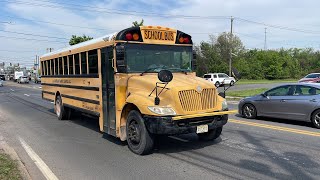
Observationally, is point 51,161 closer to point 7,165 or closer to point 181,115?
point 7,165

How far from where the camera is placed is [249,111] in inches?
500

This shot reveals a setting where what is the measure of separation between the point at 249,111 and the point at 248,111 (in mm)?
42

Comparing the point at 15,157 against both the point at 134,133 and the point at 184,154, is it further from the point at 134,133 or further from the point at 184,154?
the point at 184,154

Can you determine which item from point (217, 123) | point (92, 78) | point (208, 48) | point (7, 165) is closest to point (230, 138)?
point (217, 123)

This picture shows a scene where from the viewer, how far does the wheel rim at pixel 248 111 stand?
41.4ft

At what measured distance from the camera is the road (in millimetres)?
5945

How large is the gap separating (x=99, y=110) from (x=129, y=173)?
128 inches

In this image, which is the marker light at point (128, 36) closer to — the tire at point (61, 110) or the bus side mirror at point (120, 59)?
the bus side mirror at point (120, 59)

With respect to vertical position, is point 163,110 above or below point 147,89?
below

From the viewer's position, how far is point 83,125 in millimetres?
11711

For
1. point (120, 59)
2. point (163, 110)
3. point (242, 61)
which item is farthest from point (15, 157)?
point (242, 61)

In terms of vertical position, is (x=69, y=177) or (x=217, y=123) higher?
(x=217, y=123)

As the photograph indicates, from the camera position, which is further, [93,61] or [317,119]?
[317,119]

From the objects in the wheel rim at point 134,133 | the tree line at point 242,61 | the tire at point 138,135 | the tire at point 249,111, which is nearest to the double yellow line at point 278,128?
the tire at point 249,111
